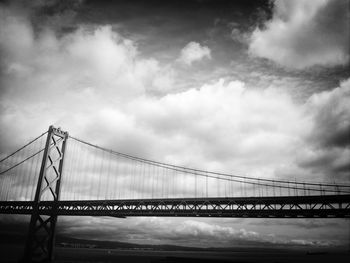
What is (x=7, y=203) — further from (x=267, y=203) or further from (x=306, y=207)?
(x=306, y=207)

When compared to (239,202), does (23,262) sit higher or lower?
lower

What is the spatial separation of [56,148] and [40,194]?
24.1 feet

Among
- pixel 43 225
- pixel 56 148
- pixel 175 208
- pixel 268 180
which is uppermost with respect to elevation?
pixel 56 148

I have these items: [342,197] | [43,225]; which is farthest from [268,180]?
[43,225]

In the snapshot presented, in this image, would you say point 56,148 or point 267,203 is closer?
point 267,203


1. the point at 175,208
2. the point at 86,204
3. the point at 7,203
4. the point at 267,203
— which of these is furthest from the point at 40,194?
the point at 267,203

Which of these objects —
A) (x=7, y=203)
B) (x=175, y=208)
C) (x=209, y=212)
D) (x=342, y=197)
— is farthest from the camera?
(x=7, y=203)

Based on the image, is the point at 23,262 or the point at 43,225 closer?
the point at 23,262

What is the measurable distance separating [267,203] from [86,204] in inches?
1028

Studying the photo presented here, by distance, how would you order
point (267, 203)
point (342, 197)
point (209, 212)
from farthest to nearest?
point (209, 212)
point (267, 203)
point (342, 197)

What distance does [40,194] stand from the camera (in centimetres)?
3403

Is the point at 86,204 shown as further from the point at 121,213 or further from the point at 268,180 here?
the point at 268,180

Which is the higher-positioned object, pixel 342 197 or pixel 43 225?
pixel 342 197

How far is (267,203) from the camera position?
30.1m
